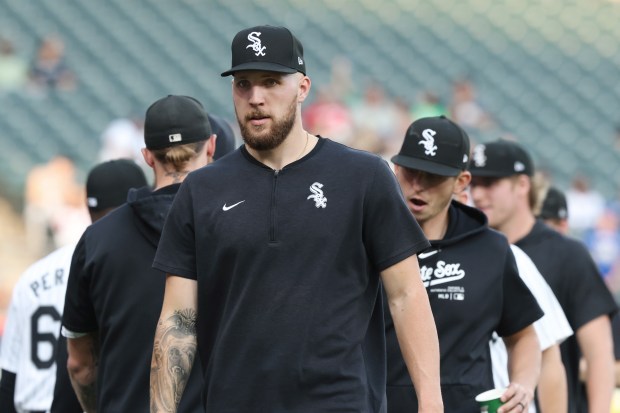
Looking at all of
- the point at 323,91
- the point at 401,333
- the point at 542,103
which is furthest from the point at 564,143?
the point at 401,333

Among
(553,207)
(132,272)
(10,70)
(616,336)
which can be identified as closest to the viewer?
(132,272)

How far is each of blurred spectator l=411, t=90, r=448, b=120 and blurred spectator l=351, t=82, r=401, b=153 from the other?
432 mm

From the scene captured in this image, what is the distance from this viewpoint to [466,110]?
18.7 metres

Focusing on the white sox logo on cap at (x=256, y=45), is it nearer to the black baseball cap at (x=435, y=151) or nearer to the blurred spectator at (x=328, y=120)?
the black baseball cap at (x=435, y=151)

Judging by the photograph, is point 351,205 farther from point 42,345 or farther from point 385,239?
point 42,345

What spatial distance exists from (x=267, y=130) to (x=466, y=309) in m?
1.31

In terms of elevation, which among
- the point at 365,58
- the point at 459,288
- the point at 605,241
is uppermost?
the point at 365,58

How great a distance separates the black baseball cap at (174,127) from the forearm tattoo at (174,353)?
102 cm

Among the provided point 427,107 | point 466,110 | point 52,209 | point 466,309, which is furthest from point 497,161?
point 466,110

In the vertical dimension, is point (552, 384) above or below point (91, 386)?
below

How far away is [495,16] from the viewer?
22141 millimetres

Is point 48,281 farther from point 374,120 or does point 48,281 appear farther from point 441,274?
point 374,120

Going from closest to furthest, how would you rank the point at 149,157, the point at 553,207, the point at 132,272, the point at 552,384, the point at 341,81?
the point at 132,272
the point at 149,157
the point at 552,384
the point at 553,207
the point at 341,81

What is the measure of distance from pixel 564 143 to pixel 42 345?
15.5 metres
